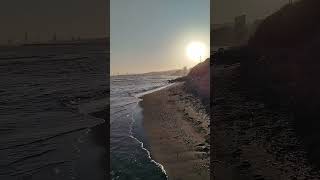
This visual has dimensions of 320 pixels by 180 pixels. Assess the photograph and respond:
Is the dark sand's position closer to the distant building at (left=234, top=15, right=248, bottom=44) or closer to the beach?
the beach

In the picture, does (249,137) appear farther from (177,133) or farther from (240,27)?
(240,27)

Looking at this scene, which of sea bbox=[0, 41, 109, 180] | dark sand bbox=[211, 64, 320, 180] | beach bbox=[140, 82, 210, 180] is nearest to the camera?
sea bbox=[0, 41, 109, 180]

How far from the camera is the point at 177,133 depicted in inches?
188

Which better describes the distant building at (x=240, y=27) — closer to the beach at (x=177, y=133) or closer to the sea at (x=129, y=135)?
the beach at (x=177, y=133)

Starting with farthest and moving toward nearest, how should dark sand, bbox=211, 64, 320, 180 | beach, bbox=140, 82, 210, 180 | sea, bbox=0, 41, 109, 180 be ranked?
1. beach, bbox=140, 82, 210, 180
2. dark sand, bbox=211, 64, 320, 180
3. sea, bbox=0, 41, 109, 180

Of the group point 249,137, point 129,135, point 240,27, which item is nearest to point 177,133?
point 129,135

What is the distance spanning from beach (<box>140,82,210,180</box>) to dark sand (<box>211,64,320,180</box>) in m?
0.13

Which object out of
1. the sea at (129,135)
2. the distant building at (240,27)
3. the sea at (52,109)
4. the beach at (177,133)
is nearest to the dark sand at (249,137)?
the beach at (177,133)

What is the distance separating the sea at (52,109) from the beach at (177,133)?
554mm

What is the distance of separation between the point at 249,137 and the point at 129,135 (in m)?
1.14

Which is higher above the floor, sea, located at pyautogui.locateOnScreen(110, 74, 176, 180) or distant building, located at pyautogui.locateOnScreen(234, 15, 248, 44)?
distant building, located at pyautogui.locateOnScreen(234, 15, 248, 44)

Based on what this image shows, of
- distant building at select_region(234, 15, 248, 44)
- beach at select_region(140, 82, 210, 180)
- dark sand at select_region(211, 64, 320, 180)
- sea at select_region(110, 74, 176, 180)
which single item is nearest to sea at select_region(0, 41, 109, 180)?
sea at select_region(110, 74, 176, 180)

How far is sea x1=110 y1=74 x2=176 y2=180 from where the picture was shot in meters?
4.49

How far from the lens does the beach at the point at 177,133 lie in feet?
15.3
